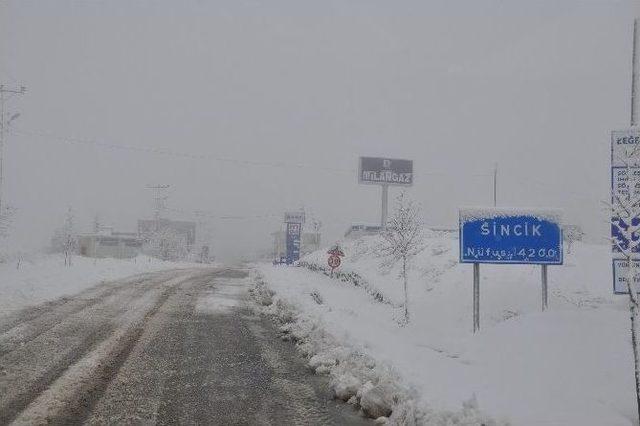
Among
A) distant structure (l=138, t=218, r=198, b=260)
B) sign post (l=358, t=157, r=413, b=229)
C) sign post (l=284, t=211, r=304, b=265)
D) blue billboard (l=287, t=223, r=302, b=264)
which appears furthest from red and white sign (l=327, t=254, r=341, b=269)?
Answer: distant structure (l=138, t=218, r=198, b=260)

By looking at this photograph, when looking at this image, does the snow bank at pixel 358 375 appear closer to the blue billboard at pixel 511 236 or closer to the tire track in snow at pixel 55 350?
the blue billboard at pixel 511 236

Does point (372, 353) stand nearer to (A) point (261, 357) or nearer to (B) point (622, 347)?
(A) point (261, 357)

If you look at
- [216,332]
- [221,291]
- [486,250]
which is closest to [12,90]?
[221,291]

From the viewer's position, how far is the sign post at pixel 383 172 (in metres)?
56.7

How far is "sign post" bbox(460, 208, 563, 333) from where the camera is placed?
432 inches

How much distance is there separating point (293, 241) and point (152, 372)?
46.9 metres

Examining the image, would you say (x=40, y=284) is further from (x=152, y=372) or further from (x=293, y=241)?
(x=293, y=241)

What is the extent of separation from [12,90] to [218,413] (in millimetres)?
45220

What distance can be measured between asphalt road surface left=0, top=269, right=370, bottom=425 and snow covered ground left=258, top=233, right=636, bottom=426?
919 mm

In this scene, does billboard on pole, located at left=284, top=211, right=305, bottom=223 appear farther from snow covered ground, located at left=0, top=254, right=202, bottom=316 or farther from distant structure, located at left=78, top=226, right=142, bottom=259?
A: distant structure, located at left=78, top=226, right=142, bottom=259

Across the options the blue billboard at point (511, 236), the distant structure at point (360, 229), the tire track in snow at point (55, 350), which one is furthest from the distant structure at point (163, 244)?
the blue billboard at point (511, 236)

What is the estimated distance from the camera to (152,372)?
7109mm

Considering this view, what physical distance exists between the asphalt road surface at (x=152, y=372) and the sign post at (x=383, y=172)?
4512 cm

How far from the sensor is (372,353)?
792 centimetres
